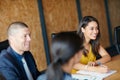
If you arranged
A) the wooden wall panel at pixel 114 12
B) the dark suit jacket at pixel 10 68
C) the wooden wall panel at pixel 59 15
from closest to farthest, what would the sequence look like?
the dark suit jacket at pixel 10 68
the wooden wall panel at pixel 59 15
the wooden wall panel at pixel 114 12

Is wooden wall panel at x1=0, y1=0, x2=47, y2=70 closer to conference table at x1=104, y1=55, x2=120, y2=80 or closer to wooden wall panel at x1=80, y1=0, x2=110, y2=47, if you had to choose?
wooden wall panel at x1=80, y1=0, x2=110, y2=47

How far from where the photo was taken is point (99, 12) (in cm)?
650

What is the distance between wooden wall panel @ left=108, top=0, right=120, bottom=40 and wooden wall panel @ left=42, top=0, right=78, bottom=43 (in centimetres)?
158

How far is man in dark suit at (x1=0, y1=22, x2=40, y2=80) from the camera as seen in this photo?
1.92 metres

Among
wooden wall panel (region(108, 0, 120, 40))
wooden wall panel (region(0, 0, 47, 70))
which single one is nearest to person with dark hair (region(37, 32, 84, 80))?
wooden wall panel (region(0, 0, 47, 70))

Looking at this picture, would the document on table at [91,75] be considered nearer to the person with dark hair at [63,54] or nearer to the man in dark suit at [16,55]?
the man in dark suit at [16,55]

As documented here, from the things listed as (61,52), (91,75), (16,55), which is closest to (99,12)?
(91,75)

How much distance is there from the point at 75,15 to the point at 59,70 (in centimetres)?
465

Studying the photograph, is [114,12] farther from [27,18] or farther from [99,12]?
[27,18]

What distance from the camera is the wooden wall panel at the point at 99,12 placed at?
6046 mm

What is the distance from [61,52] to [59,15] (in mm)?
4216

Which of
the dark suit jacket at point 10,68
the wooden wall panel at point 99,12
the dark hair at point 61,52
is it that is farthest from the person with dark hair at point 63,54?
the wooden wall panel at point 99,12

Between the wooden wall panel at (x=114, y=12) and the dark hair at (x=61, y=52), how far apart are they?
5844 millimetres

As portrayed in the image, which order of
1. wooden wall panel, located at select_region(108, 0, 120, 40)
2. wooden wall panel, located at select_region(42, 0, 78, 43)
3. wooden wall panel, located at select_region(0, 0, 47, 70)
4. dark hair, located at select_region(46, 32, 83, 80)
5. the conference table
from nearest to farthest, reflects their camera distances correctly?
dark hair, located at select_region(46, 32, 83, 80)
the conference table
wooden wall panel, located at select_region(0, 0, 47, 70)
wooden wall panel, located at select_region(42, 0, 78, 43)
wooden wall panel, located at select_region(108, 0, 120, 40)
